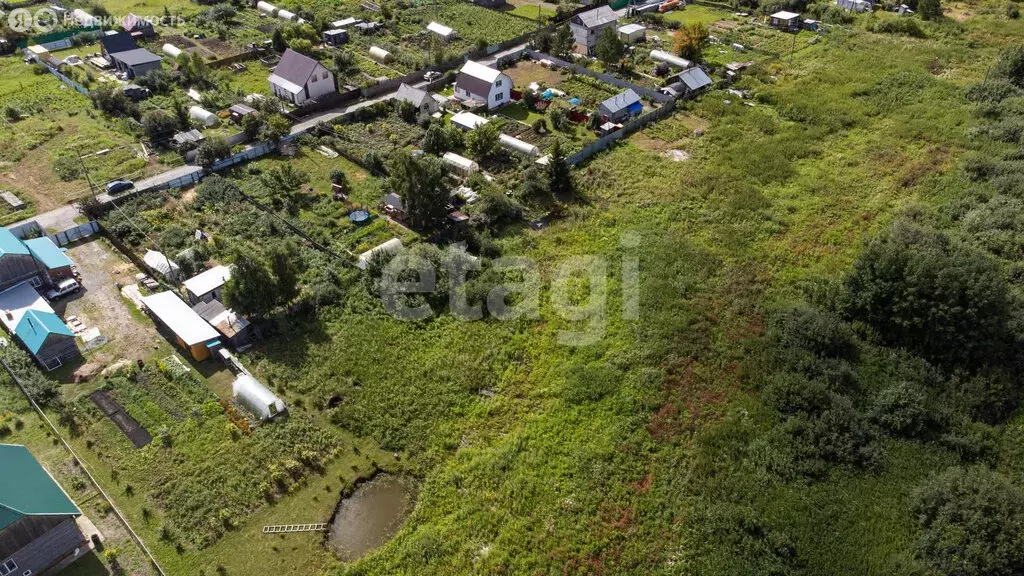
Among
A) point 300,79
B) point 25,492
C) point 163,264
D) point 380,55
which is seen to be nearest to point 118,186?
point 163,264

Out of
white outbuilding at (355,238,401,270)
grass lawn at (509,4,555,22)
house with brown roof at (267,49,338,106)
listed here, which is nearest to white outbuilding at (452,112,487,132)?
house with brown roof at (267,49,338,106)

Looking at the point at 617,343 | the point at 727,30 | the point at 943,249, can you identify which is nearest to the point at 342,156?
the point at 617,343

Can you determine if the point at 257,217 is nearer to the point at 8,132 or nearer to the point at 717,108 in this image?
the point at 8,132

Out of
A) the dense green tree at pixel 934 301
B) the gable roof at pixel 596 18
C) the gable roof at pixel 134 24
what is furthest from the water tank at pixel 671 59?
the gable roof at pixel 134 24

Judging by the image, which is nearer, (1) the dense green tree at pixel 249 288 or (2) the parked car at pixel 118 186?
(1) the dense green tree at pixel 249 288

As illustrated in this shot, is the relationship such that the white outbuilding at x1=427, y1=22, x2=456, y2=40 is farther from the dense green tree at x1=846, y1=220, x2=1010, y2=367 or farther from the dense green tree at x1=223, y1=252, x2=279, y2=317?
the dense green tree at x1=846, y1=220, x2=1010, y2=367

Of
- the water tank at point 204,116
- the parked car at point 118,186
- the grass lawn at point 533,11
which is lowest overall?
the parked car at point 118,186

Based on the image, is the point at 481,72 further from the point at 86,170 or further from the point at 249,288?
the point at 86,170

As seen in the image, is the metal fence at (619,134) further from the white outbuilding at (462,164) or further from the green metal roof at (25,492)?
the green metal roof at (25,492)
